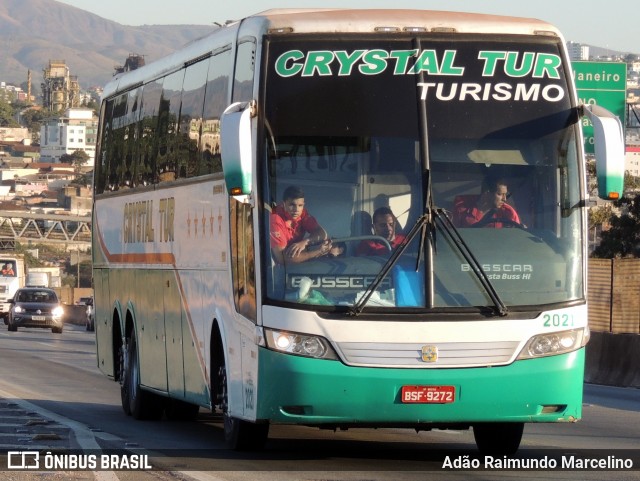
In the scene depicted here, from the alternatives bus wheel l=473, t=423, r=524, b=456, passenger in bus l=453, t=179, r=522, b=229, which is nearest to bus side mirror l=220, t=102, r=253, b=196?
passenger in bus l=453, t=179, r=522, b=229

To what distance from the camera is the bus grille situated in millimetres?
11484

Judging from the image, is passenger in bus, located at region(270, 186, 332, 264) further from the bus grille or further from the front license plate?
the front license plate

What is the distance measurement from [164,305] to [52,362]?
15943mm

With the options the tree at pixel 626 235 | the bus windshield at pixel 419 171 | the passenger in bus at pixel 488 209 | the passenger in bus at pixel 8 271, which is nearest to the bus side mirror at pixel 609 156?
the bus windshield at pixel 419 171

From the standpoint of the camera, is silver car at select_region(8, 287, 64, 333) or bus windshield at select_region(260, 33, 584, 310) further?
silver car at select_region(8, 287, 64, 333)

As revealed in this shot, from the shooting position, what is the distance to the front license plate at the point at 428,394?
11523 millimetres

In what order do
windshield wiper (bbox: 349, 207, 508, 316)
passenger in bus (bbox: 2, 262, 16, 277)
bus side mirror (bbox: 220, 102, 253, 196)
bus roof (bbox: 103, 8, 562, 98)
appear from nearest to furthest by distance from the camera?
bus side mirror (bbox: 220, 102, 253, 196) < windshield wiper (bbox: 349, 207, 508, 316) < bus roof (bbox: 103, 8, 562, 98) < passenger in bus (bbox: 2, 262, 16, 277)

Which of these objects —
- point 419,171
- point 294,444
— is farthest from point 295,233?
point 294,444

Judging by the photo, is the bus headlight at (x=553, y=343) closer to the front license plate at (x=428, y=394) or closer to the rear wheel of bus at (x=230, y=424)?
the front license plate at (x=428, y=394)

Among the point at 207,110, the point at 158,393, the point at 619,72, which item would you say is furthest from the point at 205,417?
the point at 619,72

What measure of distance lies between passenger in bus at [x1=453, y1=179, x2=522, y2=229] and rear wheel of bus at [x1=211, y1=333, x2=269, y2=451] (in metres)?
2.36

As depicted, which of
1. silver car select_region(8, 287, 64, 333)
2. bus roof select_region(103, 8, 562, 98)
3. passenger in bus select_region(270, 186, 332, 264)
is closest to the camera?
passenger in bus select_region(270, 186, 332, 264)

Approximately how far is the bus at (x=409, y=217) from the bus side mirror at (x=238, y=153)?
1 cm

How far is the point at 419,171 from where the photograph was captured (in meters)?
11.8
